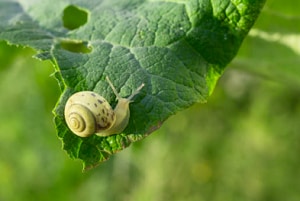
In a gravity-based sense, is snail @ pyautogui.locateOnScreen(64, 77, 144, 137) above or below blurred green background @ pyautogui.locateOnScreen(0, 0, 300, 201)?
above

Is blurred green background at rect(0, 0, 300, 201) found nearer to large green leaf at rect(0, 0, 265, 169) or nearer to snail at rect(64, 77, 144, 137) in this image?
large green leaf at rect(0, 0, 265, 169)

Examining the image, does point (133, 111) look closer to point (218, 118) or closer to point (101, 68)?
point (101, 68)

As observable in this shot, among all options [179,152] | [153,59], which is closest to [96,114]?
[153,59]

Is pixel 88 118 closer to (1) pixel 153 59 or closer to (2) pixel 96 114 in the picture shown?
(2) pixel 96 114

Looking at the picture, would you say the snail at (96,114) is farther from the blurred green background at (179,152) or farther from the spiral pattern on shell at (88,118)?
the blurred green background at (179,152)

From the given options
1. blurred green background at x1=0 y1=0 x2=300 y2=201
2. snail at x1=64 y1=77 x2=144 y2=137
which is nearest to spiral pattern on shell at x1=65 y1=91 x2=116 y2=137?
snail at x1=64 y1=77 x2=144 y2=137
